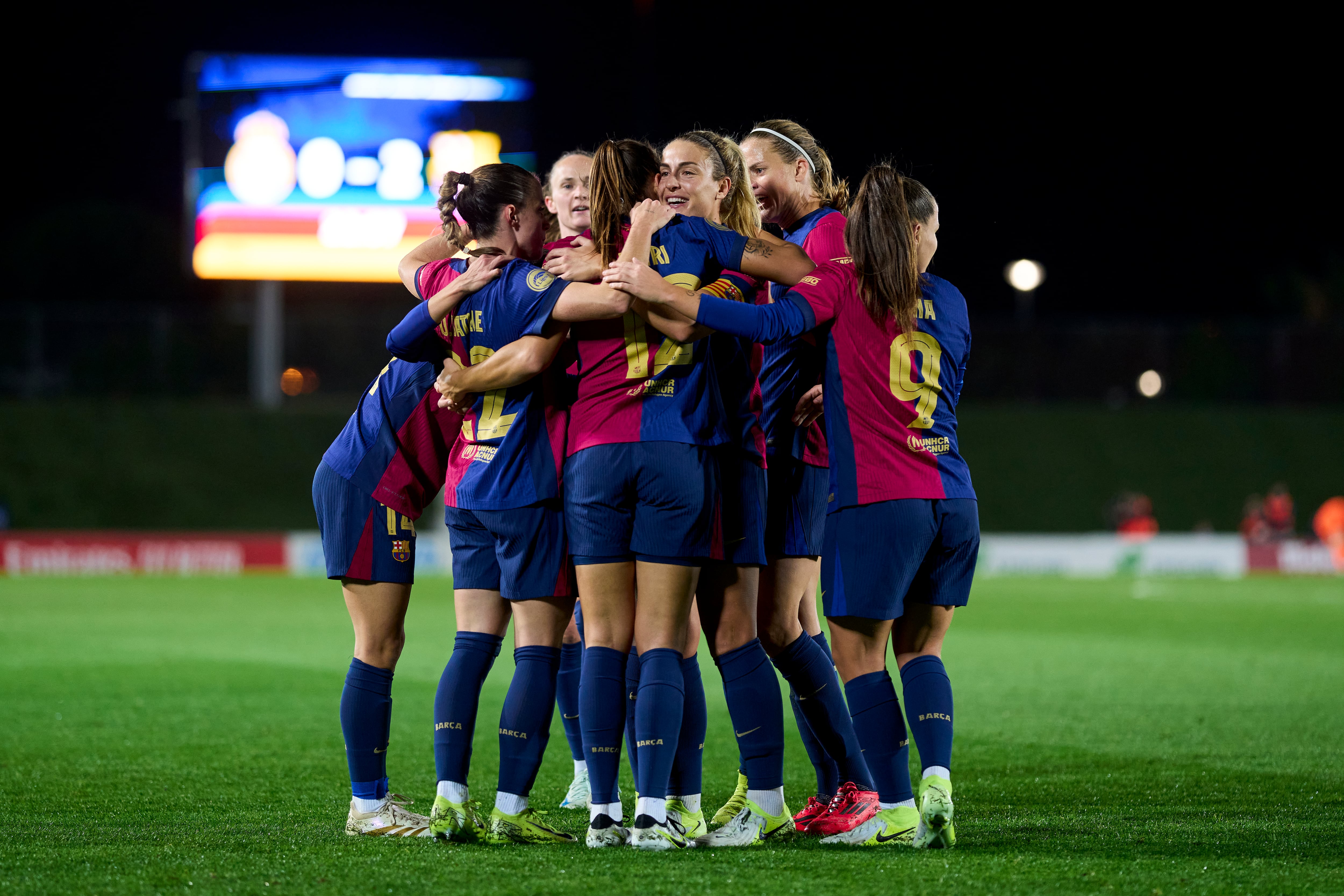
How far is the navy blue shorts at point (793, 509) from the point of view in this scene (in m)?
4.71

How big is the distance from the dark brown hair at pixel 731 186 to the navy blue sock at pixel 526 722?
1462mm

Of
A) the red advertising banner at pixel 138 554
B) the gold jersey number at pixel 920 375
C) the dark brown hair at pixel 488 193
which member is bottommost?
the red advertising banner at pixel 138 554

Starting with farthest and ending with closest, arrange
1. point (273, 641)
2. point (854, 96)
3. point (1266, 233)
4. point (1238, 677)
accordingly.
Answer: point (1266, 233)
point (854, 96)
point (273, 641)
point (1238, 677)

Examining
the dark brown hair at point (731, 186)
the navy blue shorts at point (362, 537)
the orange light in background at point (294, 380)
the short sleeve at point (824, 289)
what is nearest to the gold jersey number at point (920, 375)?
the short sleeve at point (824, 289)

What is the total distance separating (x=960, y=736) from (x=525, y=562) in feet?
11.1

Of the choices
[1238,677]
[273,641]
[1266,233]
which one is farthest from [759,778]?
[1266,233]

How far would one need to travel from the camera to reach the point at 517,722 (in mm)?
4234

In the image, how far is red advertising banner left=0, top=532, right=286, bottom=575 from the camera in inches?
847

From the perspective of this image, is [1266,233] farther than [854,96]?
Yes

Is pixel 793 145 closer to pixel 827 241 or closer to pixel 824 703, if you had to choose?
pixel 827 241

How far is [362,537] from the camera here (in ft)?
14.9

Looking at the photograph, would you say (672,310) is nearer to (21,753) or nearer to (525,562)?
(525,562)

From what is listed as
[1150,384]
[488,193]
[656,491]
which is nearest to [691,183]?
[488,193]

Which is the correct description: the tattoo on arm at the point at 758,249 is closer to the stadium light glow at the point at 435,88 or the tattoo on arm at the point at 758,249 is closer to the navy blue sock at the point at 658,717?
the navy blue sock at the point at 658,717
